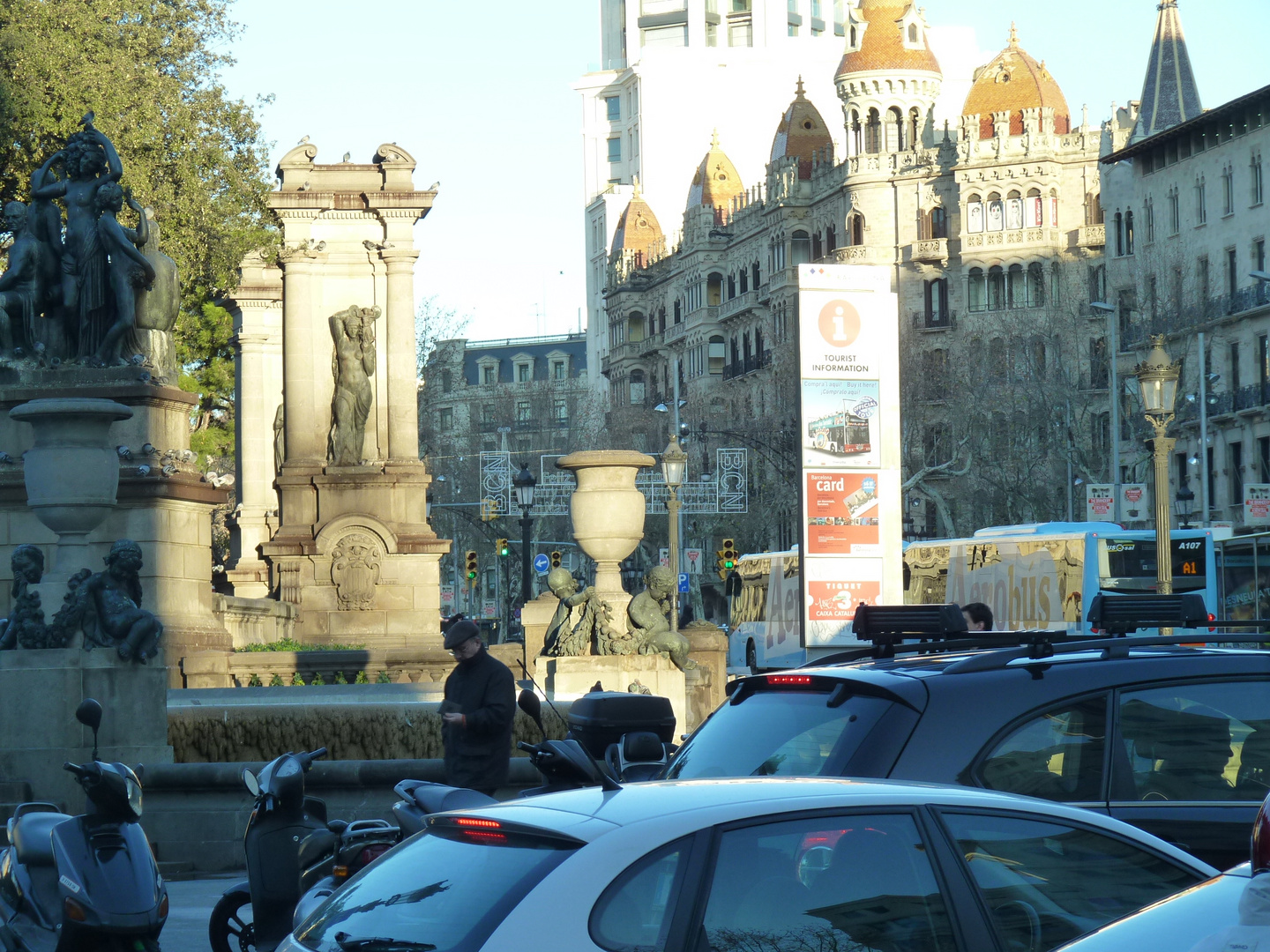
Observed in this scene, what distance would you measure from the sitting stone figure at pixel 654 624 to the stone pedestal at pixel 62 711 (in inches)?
342

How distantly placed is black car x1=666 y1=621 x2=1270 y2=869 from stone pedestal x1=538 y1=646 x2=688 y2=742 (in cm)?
1376

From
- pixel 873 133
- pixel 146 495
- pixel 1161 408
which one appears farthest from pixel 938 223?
pixel 146 495

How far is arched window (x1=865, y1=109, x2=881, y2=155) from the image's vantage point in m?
100

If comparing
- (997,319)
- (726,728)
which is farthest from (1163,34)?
(726,728)

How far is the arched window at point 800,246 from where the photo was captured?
10594 centimetres

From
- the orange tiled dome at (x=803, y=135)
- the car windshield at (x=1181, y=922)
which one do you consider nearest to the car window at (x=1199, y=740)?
the car windshield at (x=1181, y=922)

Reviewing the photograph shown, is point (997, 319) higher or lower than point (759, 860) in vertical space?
higher

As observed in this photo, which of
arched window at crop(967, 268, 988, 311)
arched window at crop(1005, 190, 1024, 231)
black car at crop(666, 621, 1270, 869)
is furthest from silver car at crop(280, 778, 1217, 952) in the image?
arched window at crop(1005, 190, 1024, 231)

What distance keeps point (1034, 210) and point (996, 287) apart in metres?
4.00

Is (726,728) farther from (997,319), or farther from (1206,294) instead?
(997,319)

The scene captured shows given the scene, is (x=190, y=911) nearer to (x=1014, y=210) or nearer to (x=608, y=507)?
(x=608, y=507)

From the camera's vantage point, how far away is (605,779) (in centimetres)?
522

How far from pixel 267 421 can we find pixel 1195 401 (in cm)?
4499

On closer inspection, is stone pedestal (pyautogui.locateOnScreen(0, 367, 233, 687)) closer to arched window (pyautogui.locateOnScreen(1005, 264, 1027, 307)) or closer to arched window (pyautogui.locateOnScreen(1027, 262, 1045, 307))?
arched window (pyautogui.locateOnScreen(1027, 262, 1045, 307))
